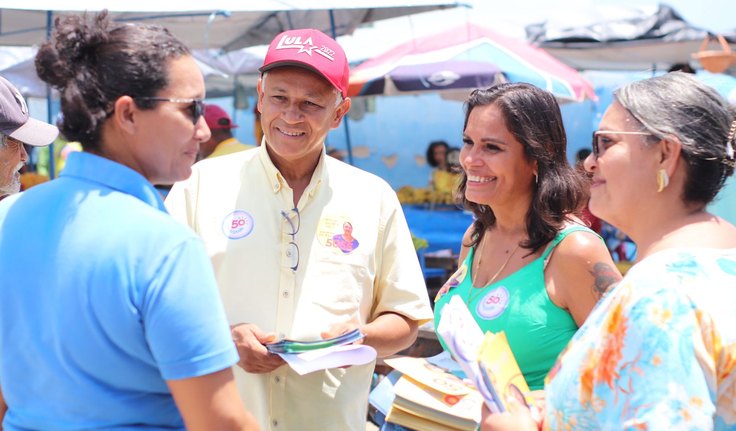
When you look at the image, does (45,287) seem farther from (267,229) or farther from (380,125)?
(380,125)

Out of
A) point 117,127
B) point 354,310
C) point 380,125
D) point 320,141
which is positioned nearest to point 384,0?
point 320,141

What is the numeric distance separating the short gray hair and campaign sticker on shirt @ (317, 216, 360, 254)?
1.15 meters

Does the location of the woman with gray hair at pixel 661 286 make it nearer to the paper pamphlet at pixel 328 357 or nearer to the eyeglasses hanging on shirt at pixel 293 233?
the paper pamphlet at pixel 328 357

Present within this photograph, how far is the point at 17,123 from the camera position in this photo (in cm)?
276

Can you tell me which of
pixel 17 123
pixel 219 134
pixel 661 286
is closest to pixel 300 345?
pixel 661 286

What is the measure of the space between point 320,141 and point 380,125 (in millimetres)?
12143

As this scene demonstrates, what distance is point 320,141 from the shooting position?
2.74 m

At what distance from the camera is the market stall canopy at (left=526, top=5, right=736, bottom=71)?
8461 millimetres

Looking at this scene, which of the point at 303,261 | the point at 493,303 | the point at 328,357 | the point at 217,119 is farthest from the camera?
the point at 217,119

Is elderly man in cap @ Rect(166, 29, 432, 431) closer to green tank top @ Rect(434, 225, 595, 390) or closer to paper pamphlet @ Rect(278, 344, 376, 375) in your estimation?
paper pamphlet @ Rect(278, 344, 376, 375)

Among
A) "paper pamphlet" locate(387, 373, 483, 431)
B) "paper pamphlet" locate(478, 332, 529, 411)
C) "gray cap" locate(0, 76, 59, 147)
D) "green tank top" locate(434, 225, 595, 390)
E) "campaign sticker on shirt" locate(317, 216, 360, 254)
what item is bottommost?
"paper pamphlet" locate(387, 373, 483, 431)

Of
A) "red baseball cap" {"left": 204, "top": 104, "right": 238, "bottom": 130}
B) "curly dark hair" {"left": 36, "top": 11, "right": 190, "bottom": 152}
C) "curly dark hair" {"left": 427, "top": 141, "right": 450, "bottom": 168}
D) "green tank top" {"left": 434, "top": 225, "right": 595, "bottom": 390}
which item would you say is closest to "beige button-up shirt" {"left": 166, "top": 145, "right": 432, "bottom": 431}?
"green tank top" {"left": 434, "top": 225, "right": 595, "bottom": 390}

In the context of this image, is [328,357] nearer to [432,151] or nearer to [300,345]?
[300,345]

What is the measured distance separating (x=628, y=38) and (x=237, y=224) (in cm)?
730
